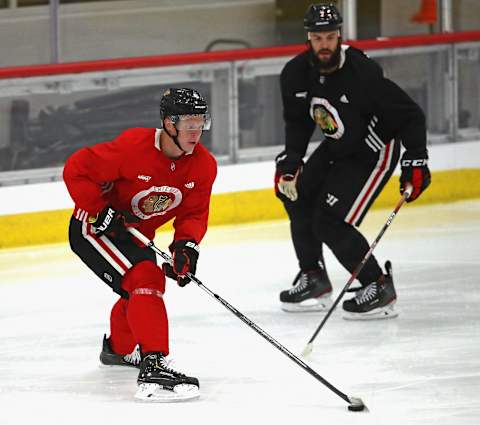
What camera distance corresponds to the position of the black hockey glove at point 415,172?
5055 mm

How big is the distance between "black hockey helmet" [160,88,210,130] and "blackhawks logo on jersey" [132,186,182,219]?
0.74 ft

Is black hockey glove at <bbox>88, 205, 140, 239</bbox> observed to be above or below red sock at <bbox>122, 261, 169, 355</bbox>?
above

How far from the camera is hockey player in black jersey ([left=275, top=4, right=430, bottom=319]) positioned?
5.08 m

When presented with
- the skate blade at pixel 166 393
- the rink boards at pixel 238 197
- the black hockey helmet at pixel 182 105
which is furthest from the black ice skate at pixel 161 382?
the rink boards at pixel 238 197

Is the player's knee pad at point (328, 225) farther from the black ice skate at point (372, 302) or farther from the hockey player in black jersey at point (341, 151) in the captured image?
the black ice skate at point (372, 302)

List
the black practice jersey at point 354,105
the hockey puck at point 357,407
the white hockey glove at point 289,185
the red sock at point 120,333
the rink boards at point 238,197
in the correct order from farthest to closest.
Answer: the rink boards at point 238,197, the white hockey glove at point 289,185, the black practice jersey at point 354,105, the red sock at point 120,333, the hockey puck at point 357,407

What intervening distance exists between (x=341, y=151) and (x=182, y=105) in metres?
1.19

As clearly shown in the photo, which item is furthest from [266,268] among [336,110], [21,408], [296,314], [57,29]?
[21,408]

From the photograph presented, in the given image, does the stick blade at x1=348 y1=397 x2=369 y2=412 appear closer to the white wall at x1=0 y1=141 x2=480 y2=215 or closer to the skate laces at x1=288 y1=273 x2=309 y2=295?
the skate laces at x1=288 y1=273 x2=309 y2=295

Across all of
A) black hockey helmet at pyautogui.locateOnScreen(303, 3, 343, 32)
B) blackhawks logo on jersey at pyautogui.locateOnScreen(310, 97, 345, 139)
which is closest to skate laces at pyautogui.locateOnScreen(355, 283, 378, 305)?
blackhawks logo on jersey at pyautogui.locateOnScreen(310, 97, 345, 139)

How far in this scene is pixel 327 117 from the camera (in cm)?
517

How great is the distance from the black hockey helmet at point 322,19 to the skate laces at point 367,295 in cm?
93

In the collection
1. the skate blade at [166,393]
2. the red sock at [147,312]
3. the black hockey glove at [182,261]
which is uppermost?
the black hockey glove at [182,261]

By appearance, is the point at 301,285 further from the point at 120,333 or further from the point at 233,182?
the point at 233,182
